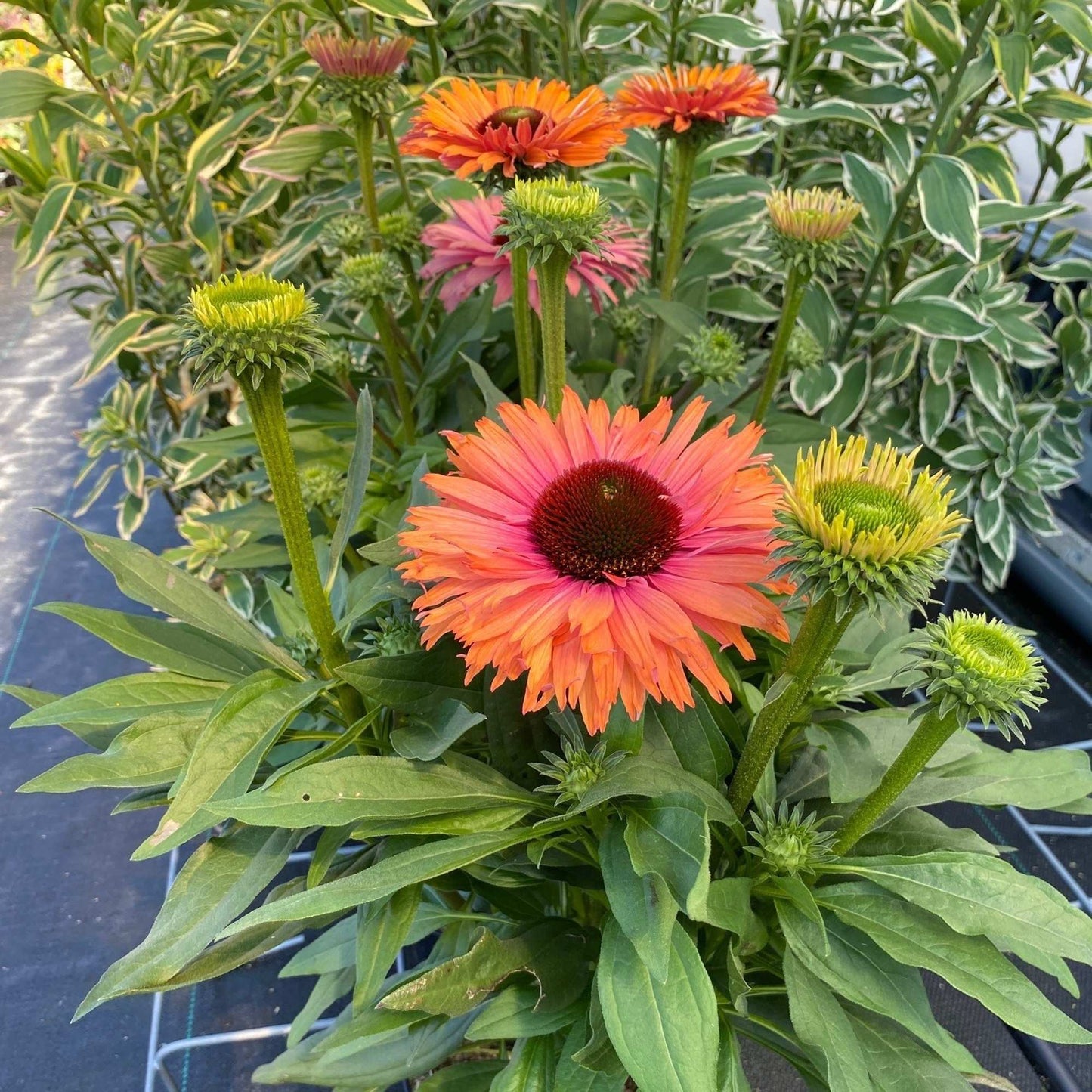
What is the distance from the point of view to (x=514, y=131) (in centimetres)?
53

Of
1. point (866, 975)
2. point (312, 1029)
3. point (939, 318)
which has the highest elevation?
point (939, 318)

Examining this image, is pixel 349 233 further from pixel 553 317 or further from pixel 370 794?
pixel 370 794

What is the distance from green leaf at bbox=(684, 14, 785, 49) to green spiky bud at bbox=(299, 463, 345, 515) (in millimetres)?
526

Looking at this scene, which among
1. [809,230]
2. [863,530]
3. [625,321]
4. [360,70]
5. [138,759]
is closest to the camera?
[863,530]

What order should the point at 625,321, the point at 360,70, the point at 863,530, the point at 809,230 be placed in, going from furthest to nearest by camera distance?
the point at 625,321 < the point at 360,70 < the point at 809,230 < the point at 863,530

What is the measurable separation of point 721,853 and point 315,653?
10.6 inches

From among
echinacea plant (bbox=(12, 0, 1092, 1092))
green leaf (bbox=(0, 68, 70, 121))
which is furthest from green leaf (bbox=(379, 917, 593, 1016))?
green leaf (bbox=(0, 68, 70, 121))

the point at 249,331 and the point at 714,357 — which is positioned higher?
the point at 249,331

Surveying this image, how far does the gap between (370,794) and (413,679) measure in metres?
0.08

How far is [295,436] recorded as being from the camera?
0.74 m

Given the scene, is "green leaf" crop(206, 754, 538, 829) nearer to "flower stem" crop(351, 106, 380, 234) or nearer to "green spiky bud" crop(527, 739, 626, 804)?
"green spiky bud" crop(527, 739, 626, 804)

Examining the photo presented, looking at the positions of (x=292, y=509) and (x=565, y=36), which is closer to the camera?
(x=292, y=509)

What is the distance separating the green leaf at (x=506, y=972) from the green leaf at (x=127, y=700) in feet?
0.61

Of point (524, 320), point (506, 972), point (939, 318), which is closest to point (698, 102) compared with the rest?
point (524, 320)
